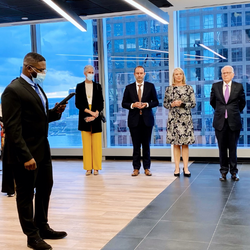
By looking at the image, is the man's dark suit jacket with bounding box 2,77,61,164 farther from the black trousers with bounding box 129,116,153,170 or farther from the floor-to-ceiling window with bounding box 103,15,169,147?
the floor-to-ceiling window with bounding box 103,15,169,147

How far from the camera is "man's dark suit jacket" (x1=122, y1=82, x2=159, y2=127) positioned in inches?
243

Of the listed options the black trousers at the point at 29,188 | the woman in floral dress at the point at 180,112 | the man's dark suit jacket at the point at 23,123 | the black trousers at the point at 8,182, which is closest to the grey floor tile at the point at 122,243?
the black trousers at the point at 29,188

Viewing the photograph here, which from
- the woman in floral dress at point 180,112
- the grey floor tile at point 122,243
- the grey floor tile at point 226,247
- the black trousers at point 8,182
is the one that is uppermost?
the woman in floral dress at point 180,112

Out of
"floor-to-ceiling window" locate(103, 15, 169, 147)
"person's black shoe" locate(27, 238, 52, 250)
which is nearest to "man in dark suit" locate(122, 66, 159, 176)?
"floor-to-ceiling window" locate(103, 15, 169, 147)

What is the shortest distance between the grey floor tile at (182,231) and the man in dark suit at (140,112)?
8.13ft

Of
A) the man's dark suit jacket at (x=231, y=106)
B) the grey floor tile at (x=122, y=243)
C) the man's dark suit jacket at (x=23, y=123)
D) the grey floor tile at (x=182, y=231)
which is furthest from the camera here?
the man's dark suit jacket at (x=231, y=106)

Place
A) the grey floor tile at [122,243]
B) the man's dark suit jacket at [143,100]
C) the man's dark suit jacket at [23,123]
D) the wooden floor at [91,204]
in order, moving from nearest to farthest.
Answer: the man's dark suit jacket at [23,123] < the grey floor tile at [122,243] < the wooden floor at [91,204] < the man's dark suit jacket at [143,100]

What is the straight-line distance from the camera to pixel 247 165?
Result: 699 centimetres

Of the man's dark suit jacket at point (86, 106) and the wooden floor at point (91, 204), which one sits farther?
the man's dark suit jacket at point (86, 106)

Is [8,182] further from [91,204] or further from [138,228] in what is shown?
[138,228]

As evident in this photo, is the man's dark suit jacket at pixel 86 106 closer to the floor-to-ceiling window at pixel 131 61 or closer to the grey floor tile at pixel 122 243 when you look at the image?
the floor-to-ceiling window at pixel 131 61

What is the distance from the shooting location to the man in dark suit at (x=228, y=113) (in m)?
5.64

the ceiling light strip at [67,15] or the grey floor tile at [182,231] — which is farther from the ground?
the ceiling light strip at [67,15]

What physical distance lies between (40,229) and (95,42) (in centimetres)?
549
